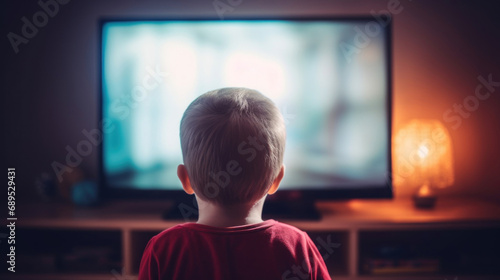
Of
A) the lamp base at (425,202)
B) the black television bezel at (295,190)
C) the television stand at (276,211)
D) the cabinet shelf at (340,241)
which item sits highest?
A: the black television bezel at (295,190)

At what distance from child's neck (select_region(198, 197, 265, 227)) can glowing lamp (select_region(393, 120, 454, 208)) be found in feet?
3.66

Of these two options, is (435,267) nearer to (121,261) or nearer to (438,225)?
(438,225)

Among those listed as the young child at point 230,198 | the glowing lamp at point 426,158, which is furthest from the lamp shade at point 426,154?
the young child at point 230,198

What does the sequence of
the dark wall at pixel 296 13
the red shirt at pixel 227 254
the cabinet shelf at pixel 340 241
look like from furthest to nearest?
the dark wall at pixel 296 13, the cabinet shelf at pixel 340 241, the red shirt at pixel 227 254

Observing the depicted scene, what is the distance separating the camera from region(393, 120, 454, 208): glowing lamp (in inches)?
65.2

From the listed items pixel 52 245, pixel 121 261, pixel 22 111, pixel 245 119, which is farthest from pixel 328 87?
pixel 22 111

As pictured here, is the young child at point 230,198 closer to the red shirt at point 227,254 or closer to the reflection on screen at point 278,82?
the red shirt at point 227,254

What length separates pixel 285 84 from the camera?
5.37 feet

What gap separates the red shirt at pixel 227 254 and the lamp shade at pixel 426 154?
43.0 inches

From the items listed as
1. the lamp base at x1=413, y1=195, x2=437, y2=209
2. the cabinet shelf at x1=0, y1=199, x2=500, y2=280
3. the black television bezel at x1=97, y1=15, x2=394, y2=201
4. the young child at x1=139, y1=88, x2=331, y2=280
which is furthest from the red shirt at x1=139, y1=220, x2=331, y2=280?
the lamp base at x1=413, y1=195, x2=437, y2=209

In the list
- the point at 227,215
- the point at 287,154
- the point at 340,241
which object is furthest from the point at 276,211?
the point at 227,215

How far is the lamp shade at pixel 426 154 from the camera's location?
1.66m

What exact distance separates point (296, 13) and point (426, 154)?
0.97 metres

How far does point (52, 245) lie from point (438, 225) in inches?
67.9
